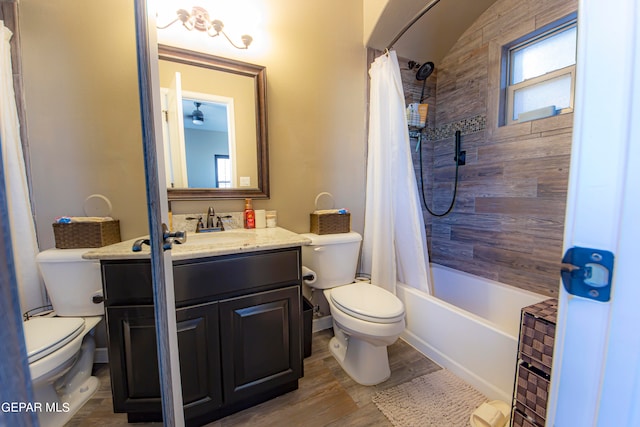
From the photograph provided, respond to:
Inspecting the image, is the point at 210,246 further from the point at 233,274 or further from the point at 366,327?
the point at 366,327

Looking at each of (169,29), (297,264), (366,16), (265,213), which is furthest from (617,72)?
(366,16)

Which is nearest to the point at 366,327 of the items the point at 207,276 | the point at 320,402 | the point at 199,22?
the point at 320,402

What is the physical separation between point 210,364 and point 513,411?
4.46ft

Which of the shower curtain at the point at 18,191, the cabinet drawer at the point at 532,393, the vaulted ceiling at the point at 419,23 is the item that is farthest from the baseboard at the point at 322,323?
the vaulted ceiling at the point at 419,23

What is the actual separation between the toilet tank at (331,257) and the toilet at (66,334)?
3.64 ft

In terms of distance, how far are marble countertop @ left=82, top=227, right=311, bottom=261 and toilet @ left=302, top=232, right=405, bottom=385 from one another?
14.7 inches

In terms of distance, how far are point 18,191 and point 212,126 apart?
104 centimetres

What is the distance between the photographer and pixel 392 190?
6.07ft

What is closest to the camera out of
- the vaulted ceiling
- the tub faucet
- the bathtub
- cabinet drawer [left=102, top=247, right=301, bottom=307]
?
cabinet drawer [left=102, top=247, right=301, bottom=307]

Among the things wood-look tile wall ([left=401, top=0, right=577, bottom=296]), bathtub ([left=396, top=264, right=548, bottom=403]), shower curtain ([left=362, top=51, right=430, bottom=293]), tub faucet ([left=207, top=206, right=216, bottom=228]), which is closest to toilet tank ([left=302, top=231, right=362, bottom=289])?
shower curtain ([left=362, top=51, right=430, bottom=293])

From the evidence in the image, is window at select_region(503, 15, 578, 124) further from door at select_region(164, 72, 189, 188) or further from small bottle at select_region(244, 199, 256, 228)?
door at select_region(164, 72, 189, 188)

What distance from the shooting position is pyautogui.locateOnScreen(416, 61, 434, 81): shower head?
7.06 feet

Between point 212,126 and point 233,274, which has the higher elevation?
point 212,126

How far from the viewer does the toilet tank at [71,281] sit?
81 centimetres
